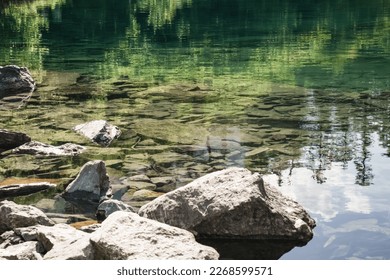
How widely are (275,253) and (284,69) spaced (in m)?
17.4

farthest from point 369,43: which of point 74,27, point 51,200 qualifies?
point 51,200

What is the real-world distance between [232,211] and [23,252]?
2575mm

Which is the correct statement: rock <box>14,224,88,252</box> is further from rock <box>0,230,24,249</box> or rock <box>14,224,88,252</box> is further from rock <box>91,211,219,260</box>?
rock <box>91,211,219,260</box>

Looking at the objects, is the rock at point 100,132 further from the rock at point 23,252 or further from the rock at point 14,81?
the rock at point 14,81

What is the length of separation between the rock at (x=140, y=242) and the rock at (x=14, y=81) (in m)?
14.2

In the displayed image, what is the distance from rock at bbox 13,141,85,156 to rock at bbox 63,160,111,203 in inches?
95.8

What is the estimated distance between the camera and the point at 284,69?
2545 cm

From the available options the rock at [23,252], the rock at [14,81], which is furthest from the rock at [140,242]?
the rock at [14,81]

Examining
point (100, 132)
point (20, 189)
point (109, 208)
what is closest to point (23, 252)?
point (109, 208)

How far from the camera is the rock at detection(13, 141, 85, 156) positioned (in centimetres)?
1335

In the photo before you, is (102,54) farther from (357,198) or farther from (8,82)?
(357,198)

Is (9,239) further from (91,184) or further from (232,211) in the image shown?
(232,211)

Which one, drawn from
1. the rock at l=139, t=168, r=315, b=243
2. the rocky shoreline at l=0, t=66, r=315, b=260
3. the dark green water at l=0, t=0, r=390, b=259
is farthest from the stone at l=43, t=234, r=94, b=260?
the dark green water at l=0, t=0, r=390, b=259

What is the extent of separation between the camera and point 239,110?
57.9 feet
